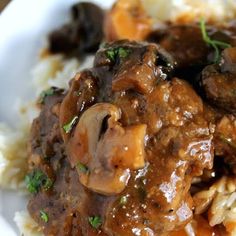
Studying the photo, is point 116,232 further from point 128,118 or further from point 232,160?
point 232,160

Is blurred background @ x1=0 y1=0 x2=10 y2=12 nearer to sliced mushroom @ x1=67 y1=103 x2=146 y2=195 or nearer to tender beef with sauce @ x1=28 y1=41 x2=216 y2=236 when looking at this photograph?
tender beef with sauce @ x1=28 y1=41 x2=216 y2=236

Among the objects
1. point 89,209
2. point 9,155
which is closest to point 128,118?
point 89,209

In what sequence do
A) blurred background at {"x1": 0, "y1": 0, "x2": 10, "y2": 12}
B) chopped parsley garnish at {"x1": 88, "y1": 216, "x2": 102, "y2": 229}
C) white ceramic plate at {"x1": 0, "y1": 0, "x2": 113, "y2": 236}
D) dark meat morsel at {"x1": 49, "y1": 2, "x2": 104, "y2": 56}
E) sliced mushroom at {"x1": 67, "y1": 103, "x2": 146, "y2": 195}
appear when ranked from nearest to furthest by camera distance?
sliced mushroom at {"x1": 67, "y1": 103, "x2": 146, "y2": 195}
chopped parsley garnish at {"x1": 88, "y1": 216, "x2": 102, "y2": 229}
white ceramic plate at {"x1": 0, "y1": 0, "x2": 113, "y2": 236}
blurred background at {"x1": 0, "y1": 0, "x2": 10, "y2": 12}
dark meat morsel at {"x1": 49, "y1": 2, "x2": 104, "y2": 56}

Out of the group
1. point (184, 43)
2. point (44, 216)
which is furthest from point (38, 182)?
point (184, 43)

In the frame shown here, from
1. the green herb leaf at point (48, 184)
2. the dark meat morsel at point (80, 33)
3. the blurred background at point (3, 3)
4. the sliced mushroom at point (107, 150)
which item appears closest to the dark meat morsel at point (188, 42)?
the dark meat morsel at point (80, 33)

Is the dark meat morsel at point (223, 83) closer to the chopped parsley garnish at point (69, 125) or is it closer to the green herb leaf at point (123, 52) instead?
the green herb leaf at point (123, 52)

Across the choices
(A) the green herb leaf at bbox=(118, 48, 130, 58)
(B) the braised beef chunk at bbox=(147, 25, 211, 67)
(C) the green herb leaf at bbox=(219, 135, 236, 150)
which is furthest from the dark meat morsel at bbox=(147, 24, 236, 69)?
(C) the green herb leaf at bbox=(219, 135, 236, 150)

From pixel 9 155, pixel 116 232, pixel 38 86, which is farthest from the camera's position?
pixel 38 86
